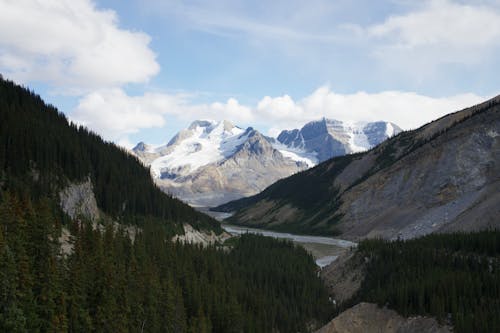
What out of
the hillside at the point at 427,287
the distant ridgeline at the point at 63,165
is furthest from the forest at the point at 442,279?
the distant ridgeline at the point at 63,165

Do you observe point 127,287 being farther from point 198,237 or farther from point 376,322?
point 198,237

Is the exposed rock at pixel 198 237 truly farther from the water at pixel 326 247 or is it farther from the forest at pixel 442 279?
the forest at pixel 442 279

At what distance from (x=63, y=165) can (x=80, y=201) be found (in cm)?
770

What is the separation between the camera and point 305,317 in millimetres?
70875

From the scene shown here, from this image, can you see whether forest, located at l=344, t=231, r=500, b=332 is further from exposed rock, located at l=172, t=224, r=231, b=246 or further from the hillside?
exposed rock, located at l=172, t=224, r=231, b=246

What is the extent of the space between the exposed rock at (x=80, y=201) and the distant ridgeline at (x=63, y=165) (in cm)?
132

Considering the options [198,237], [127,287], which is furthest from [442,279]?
[198,237]

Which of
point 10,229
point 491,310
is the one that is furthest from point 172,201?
point 491,310

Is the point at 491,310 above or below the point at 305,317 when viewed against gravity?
above

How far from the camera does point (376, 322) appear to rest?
186 feet

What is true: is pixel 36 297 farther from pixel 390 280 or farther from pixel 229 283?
pixel 390 280

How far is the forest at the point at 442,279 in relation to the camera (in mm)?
50281

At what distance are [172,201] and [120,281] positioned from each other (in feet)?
240

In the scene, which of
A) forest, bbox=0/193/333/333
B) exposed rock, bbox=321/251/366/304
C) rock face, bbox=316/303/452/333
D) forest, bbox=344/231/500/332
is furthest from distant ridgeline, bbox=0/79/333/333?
forest, bbox=344/231/500/332
